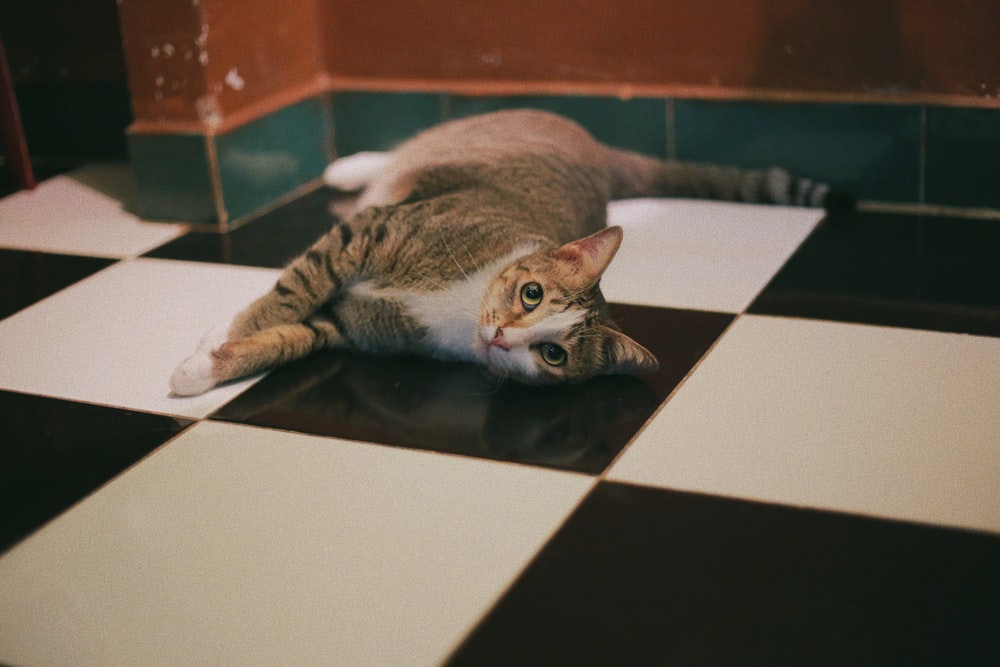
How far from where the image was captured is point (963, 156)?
265cm

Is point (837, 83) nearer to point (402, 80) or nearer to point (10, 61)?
point (402, 80)

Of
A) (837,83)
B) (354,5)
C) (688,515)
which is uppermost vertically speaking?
(354,5)

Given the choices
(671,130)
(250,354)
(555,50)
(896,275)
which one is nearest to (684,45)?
(671,130)

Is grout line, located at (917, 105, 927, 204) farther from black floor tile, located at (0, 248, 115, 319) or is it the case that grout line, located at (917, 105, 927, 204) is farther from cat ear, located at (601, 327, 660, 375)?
black floor tile, located at (0, 248, 115, 319)

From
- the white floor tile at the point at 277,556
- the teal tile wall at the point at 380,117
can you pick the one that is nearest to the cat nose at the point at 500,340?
the white floor tile at the point at 277,556

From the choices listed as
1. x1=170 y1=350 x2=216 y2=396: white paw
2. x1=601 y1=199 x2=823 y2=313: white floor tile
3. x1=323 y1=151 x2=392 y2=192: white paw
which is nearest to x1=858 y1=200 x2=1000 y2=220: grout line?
x1=601 y1=199 x2=823 y2=313: white floor tile

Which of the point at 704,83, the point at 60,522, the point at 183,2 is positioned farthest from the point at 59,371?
the point at 704,83

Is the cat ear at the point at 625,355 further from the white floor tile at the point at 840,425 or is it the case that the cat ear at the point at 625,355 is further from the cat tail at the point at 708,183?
the cat tail at the point at 708,183

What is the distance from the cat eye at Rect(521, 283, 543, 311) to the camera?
5.98 ft

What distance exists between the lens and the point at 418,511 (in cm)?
155

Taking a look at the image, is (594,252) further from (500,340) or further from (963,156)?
(963,156)

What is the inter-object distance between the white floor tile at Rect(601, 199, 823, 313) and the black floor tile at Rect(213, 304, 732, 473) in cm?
20

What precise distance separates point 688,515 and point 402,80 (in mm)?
1987

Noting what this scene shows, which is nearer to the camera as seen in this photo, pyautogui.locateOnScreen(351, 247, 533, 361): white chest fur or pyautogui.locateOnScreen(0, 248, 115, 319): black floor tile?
pyautogui.locateOnScreen(351, 247, 533, 361): white chest fur
